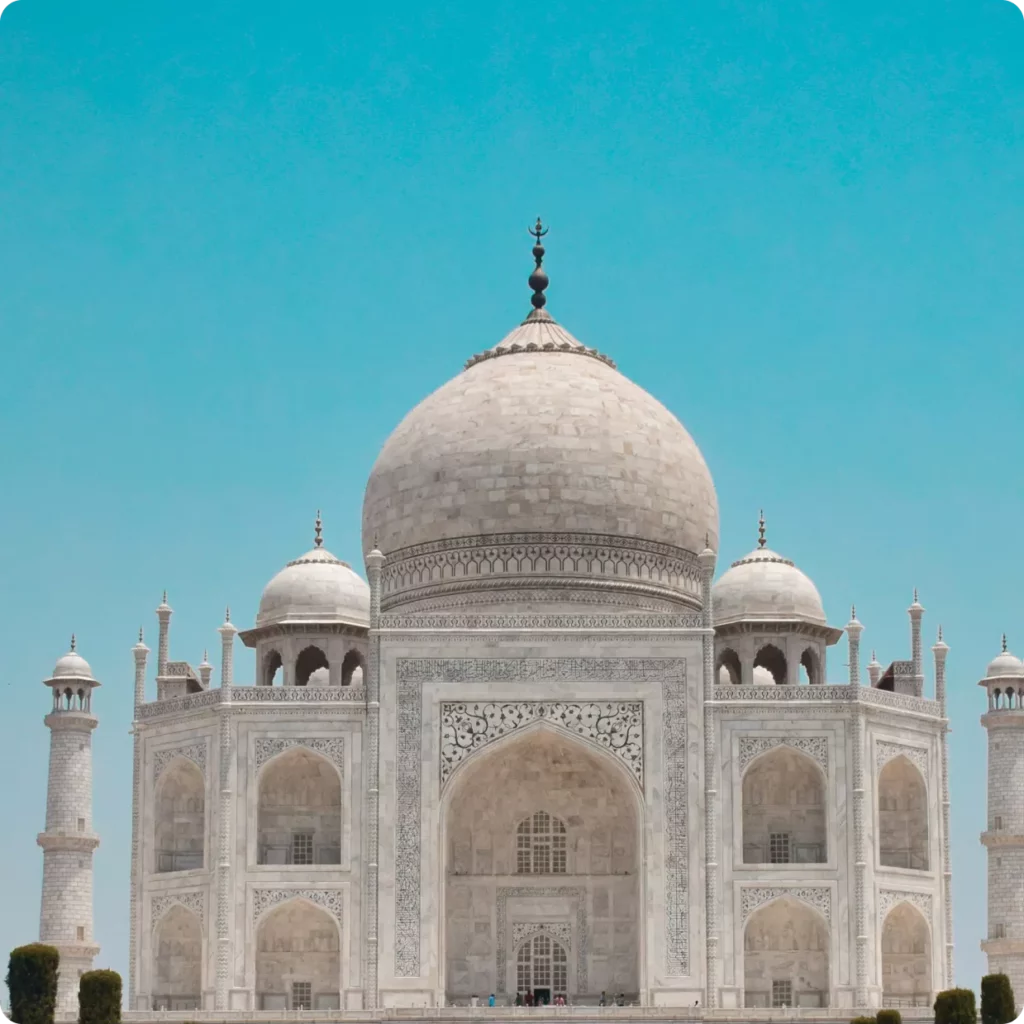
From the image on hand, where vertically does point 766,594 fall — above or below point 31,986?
above

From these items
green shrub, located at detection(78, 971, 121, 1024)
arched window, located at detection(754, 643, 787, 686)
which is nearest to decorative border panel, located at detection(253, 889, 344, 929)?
green shrub, located at detection(78, 971, 121, 1024)

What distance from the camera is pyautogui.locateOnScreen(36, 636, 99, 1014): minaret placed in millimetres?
31516

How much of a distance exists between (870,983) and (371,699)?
26.6ft

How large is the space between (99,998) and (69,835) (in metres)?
8.09

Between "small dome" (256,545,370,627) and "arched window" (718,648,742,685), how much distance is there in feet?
19.2

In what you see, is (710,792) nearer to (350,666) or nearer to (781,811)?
(781,811)

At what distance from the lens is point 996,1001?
976 inches

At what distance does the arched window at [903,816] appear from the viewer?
94.9ft

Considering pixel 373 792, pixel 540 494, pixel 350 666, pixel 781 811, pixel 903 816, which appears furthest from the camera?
pixel 350 666

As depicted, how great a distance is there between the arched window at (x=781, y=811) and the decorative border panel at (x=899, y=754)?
962 mm

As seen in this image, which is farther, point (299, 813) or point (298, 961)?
point (299, 813)

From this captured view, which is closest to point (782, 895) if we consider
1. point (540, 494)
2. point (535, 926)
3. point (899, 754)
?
point (899, 754)

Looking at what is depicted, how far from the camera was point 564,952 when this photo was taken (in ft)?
93.7

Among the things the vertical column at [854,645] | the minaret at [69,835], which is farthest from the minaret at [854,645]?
the minaret at [69,835]
